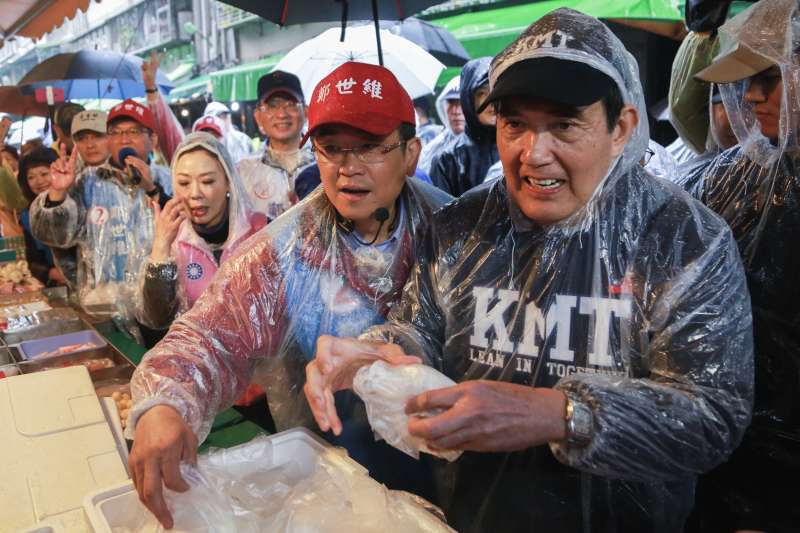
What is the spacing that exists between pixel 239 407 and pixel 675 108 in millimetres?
2231

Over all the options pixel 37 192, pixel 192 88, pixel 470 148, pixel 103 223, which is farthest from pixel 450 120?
pixel 192 88

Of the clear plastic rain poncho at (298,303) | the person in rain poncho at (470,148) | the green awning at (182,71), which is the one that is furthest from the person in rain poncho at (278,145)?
the green awning at (182,71)

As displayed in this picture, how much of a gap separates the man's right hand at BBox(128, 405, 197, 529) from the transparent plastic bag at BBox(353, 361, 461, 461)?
410mm

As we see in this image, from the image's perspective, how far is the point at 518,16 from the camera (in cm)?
748

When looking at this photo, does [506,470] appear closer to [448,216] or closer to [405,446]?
[405,446]

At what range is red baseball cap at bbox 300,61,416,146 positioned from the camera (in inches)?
68.6

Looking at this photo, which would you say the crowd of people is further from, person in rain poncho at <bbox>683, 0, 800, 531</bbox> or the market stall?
the market stall

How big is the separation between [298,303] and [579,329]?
834mm

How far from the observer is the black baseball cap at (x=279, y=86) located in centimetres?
402

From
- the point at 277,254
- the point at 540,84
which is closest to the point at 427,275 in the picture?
the point at 277,254

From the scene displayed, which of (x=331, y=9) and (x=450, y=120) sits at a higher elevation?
(x=331, y=9)

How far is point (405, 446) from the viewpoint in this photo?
124 cm

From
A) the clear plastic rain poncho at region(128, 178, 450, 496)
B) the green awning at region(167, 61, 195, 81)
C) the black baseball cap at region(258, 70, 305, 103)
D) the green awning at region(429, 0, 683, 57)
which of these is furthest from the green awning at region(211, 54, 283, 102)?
the green awning at region(167, 61, 195, 81)

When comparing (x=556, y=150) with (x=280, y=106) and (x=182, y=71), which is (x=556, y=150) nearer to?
(x=280, y=106)
